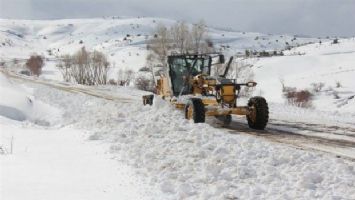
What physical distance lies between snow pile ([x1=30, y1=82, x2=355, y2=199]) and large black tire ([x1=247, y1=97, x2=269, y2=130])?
2.49m

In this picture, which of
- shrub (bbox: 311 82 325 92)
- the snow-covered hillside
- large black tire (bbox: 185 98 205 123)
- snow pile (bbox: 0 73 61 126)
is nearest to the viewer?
large black tire (bbox: 185 98 205 123)

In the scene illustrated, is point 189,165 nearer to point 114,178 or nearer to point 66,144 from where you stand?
point 114,178

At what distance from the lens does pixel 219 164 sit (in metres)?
9.23

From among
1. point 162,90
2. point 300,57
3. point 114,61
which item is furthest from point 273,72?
point 162,90

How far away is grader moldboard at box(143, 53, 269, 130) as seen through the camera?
49.5ft

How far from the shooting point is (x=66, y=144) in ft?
40.6

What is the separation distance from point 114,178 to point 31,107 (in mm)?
10118

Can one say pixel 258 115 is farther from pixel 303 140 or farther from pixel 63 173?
pixel 63 173

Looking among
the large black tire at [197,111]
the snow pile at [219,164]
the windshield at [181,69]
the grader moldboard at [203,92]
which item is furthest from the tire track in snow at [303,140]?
the windshield at [181,69]

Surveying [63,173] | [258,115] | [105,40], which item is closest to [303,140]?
[258,115]

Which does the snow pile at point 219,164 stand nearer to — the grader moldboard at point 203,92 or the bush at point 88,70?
the grader moldboard at point 203,92

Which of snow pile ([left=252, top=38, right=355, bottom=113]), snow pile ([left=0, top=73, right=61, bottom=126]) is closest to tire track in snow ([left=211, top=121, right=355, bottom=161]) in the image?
snow pile ([left=0, top=73, right=61, bottom=126])

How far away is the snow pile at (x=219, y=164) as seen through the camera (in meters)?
7.96

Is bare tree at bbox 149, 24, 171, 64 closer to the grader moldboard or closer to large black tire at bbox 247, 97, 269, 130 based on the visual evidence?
the grader moldboard
